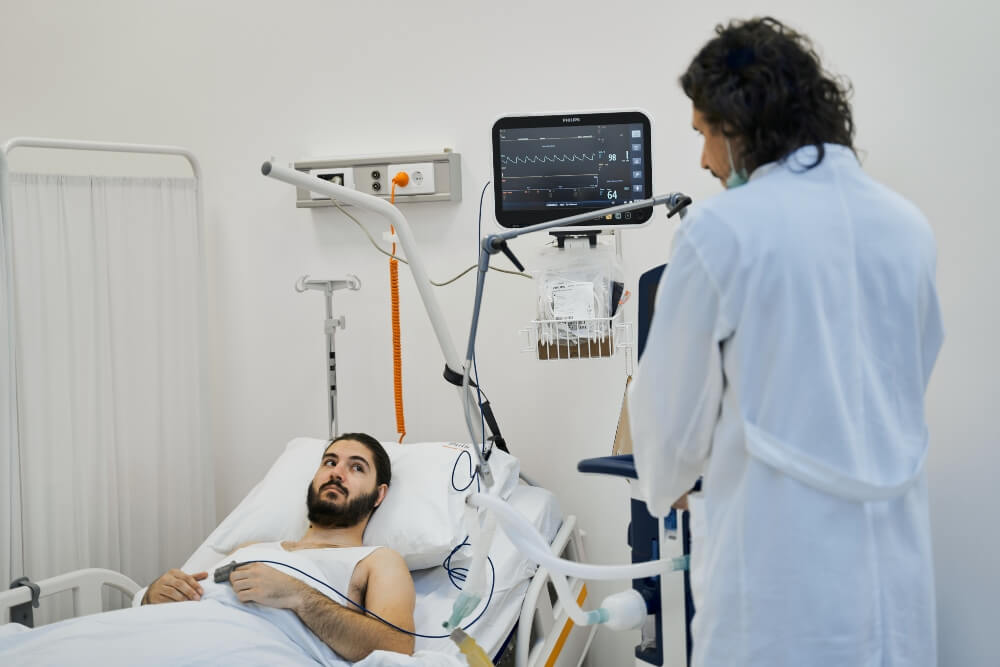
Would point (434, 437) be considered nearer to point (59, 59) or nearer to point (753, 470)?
point (753, 470)

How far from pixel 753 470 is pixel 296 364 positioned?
1.84m

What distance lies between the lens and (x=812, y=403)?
3.49ft

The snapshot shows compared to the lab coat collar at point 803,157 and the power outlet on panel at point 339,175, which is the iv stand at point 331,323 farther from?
the lab coat collar at point 803,157

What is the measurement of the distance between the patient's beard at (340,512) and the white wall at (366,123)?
529 millimetres

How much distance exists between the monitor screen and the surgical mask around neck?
61 centimetres

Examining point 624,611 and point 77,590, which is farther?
point 77,590

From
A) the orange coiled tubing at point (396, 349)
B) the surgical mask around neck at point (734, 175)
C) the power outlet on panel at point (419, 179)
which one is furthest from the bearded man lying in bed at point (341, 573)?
the surgical mask around neck at point (734, 175)

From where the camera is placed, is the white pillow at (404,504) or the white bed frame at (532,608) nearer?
the white bed frame at (532,608)

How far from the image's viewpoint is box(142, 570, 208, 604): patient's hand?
5.55 feet

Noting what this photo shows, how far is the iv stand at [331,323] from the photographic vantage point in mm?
2363

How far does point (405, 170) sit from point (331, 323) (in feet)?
1.61

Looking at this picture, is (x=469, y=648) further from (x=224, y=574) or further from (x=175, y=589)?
(x=175, y=589)

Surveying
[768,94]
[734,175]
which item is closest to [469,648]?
[734,175]

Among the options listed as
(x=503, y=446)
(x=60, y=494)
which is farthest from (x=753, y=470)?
(x=60, y=494)
